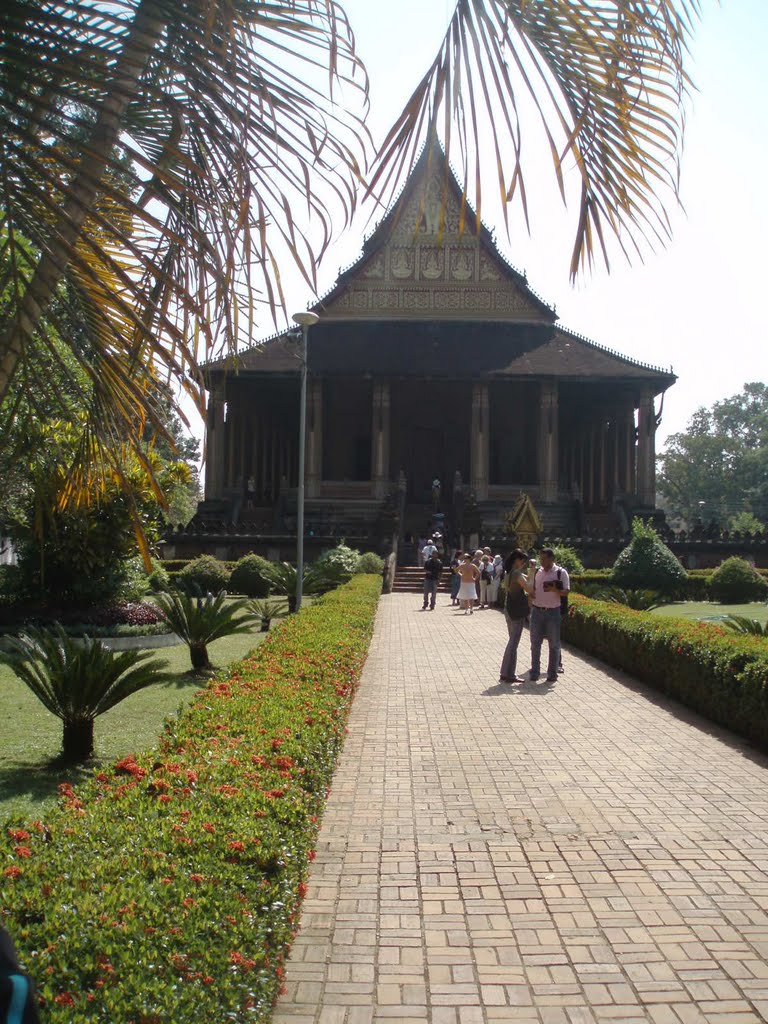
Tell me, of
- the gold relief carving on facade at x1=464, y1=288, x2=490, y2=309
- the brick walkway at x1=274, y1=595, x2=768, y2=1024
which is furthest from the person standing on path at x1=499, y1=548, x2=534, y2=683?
the gold relief carving on facade at x1=464, y1=288, x2=490, y2=309

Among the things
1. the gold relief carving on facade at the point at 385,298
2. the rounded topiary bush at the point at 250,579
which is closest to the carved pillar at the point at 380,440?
the gold relief carving on facade at the point at 385,298

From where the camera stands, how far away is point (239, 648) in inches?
523

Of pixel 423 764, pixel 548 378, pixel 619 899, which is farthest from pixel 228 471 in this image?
pixel 619 899

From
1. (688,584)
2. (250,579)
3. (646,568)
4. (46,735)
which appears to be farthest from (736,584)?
(46,735)

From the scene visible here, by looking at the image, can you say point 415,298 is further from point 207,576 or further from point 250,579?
point 207,576

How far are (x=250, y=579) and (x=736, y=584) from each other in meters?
13.3

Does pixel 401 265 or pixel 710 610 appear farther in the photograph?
pixel 401 265

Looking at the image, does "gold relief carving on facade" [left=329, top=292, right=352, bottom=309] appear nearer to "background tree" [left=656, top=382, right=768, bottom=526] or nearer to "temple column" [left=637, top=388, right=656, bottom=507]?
"temple column" [left=637, top=388, right=656, bottom=507]

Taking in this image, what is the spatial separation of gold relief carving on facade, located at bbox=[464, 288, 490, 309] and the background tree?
136ft

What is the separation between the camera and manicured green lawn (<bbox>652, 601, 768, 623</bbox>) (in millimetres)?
19892

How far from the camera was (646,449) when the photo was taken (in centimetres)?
3681

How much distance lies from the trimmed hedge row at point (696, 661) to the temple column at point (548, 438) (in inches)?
901

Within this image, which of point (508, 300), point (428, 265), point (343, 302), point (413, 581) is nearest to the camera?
point (413, 581)

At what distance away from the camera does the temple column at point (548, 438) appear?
36.2 m
